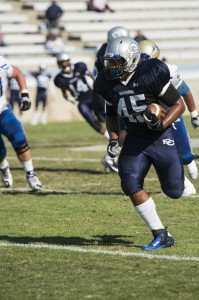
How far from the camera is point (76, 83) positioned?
42.4ft

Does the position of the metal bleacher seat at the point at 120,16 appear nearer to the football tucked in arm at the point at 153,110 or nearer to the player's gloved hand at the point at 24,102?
the player's gloved hand at the point at 24,102

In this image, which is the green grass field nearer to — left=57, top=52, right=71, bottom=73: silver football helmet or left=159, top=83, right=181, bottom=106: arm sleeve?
left=159, top=83, right=181, bottom=106: arm sleeve

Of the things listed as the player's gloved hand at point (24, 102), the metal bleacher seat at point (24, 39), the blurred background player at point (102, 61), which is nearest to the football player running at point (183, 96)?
the blurred background player at point (102, 61)

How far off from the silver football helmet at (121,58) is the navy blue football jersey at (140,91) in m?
0.07

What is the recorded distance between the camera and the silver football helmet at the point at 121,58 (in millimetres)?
5574

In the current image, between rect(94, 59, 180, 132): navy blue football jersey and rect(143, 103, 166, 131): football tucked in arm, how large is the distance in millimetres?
140

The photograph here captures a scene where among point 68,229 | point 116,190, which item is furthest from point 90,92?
point 68,229

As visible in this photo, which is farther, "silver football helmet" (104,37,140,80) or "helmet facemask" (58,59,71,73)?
"helmet facemask" (58,59,71,73)

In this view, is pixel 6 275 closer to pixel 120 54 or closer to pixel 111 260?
pixel 111 260

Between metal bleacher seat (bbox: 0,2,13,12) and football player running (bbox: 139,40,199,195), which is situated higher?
football player running (bbox: 139,40,199,195)

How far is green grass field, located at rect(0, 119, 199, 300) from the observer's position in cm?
463

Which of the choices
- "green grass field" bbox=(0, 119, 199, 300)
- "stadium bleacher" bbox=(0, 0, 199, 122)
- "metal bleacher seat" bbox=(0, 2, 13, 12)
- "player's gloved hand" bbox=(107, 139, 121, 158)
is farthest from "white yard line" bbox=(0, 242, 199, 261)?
"metal bleacher seat" bbox=(0, 2, 13, 12)

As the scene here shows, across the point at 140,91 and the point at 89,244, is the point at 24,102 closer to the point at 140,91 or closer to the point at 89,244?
the point at 89,244

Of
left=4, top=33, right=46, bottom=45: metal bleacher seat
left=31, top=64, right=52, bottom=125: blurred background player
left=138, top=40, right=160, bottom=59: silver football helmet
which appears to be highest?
left=138, top=40, right=160, bottom=59: silver football helmet
